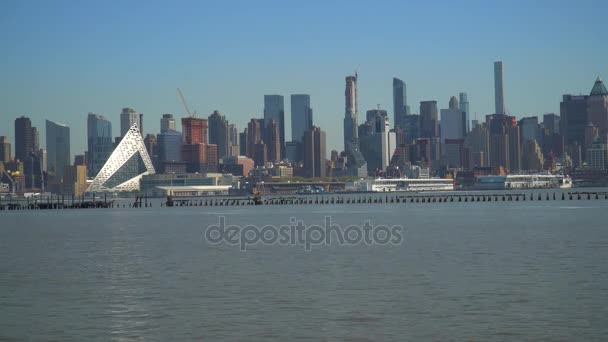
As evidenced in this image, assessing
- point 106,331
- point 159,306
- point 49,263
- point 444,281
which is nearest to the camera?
point 106,331

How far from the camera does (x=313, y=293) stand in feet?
112

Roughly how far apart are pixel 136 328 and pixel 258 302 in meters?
5.84

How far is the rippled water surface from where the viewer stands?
26422 mm

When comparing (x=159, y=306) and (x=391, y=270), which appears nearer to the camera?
(x=159, y=306)

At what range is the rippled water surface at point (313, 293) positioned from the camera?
26422mm

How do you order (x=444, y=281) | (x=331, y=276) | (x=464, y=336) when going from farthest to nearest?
(x=331, y=276)
(x=444, y=281)
(x=464, y=336)

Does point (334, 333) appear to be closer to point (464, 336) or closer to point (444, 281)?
point (464, 336)

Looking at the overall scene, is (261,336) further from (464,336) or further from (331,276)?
(331,276)

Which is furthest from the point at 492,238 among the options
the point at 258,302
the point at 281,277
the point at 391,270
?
the point at 258,302

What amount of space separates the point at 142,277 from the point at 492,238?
30954 millimetres

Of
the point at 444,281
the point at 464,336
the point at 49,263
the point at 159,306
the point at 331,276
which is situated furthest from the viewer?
the point at 49,263

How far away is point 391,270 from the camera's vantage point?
4166cm

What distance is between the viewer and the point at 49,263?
163 feet

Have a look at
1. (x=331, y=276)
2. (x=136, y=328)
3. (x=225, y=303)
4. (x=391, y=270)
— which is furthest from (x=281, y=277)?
(x=136, y=328)
